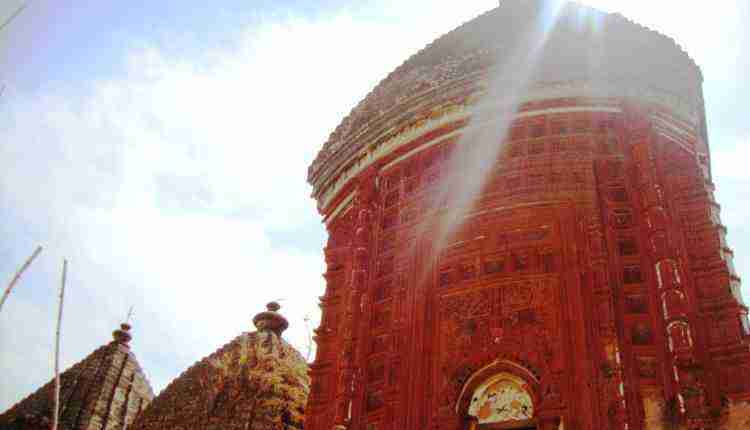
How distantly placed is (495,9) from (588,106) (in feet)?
9.69

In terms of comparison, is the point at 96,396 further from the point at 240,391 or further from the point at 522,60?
the point at 522,60

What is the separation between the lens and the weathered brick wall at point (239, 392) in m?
12.5

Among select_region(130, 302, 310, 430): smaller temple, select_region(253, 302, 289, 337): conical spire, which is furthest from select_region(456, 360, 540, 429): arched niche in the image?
select_region(253, 302, 289, 337): conical spire

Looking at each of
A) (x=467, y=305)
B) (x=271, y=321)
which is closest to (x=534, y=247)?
(x=467, y=305)

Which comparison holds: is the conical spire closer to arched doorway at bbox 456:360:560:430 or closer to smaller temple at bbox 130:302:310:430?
smaller temple at bbox 130:302:310:430

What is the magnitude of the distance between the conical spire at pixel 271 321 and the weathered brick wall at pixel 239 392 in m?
0.44

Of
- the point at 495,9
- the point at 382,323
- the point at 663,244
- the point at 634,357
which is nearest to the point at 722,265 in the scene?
the point at 663,244

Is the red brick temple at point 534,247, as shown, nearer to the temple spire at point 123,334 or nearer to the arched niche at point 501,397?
the arched niche at point 501,397

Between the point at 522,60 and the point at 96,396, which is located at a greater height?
the point at 522,60

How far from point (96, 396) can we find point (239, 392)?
558cm

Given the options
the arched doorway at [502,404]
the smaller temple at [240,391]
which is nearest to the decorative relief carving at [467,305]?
the arched doorway at [502,404]

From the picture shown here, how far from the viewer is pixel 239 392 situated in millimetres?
12875

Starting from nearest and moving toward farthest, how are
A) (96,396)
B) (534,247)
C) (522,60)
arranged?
1. (534,247)
2. (522,60)
3. (96,396)

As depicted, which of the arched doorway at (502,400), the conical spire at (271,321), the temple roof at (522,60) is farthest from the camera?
the conical spire at (271,321)
